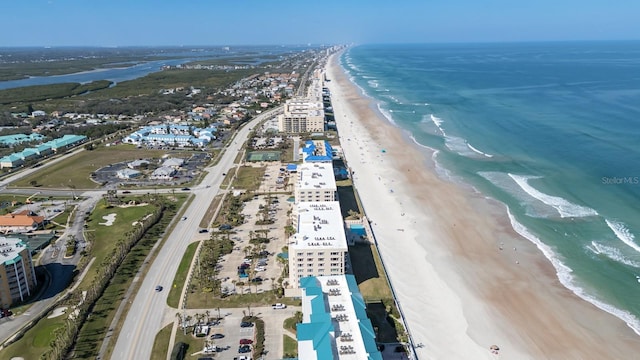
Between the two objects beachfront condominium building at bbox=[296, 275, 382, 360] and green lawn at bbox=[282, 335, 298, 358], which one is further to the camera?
green lawn at bbox=[282, 335, 298, 358]

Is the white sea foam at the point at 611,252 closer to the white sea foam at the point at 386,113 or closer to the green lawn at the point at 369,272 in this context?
the green lawn at the point at 369,272

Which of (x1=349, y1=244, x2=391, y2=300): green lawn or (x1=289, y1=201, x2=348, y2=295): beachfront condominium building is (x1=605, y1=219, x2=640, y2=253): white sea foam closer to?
(x1=349, y1=244, x2=391, y2=300): green lawn

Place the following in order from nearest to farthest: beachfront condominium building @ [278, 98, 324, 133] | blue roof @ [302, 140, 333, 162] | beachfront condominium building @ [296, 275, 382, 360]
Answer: beachfront condominium building @ [296, 275, 382, 360]
blue roof @ [302, 140, 333, 162]
beachfront condominium building @ [278, 98, 324, 133]

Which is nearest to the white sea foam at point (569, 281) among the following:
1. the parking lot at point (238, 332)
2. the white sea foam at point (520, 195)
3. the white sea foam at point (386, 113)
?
the white sea foam at point (520, 195)

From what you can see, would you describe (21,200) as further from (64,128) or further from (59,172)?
(64,128)

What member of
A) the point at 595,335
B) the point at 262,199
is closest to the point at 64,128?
the point at 262,199

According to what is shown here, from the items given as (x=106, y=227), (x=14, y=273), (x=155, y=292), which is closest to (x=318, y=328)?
(x=155, y=292)

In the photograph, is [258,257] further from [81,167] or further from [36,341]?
[81,167]

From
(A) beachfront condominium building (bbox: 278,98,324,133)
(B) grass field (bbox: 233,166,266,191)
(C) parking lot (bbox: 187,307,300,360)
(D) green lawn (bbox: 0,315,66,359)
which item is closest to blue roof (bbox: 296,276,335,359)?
(C) parking lot (bbox: 187,307,300,360)
